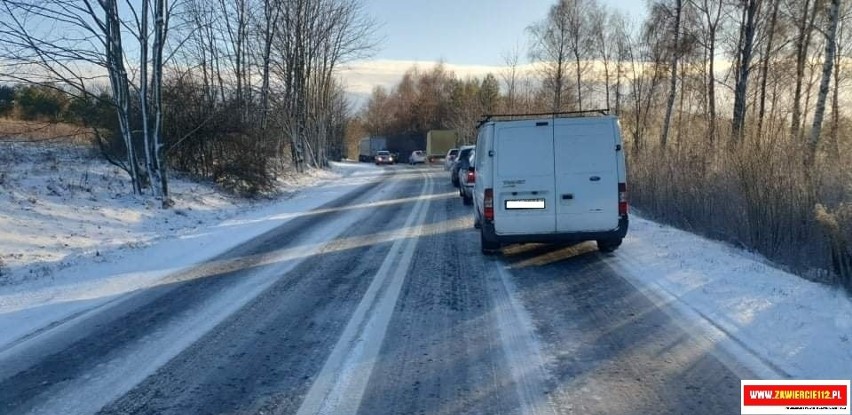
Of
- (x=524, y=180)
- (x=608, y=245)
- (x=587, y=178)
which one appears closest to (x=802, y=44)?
(x=608, y=245)

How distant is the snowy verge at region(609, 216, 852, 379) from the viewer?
479 centimetres

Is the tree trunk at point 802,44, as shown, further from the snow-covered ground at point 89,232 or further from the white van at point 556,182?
the snow-covered ground at point 89,232

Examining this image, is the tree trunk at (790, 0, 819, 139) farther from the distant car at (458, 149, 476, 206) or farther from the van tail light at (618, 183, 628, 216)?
the van tail light at (618, 183, 628, 216)

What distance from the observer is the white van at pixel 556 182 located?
9.04 metres

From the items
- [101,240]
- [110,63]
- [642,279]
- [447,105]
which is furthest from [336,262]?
[447,105]

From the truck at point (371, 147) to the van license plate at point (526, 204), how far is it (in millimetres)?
65000

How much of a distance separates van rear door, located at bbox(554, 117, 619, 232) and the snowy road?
1.99ft

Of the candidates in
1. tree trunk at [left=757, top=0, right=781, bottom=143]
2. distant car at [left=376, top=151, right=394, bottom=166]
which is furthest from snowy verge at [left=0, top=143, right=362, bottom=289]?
distant car at [left=376, top=151, right=394, bottom=166]

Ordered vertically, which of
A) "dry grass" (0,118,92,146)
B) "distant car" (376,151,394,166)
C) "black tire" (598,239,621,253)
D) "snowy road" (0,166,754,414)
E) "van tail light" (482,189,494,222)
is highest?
"dry grass" (0,118,92,146)

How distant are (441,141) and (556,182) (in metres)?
49.9

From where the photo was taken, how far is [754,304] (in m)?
6.26

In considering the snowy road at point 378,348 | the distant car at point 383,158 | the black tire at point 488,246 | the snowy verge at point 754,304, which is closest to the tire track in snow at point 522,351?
the snowy road at point 378,348

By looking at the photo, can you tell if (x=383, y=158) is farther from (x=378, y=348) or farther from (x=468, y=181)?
(x=378, y=348)

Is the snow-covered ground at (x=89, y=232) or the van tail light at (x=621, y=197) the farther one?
the van tail light at (x=621, y=197)
